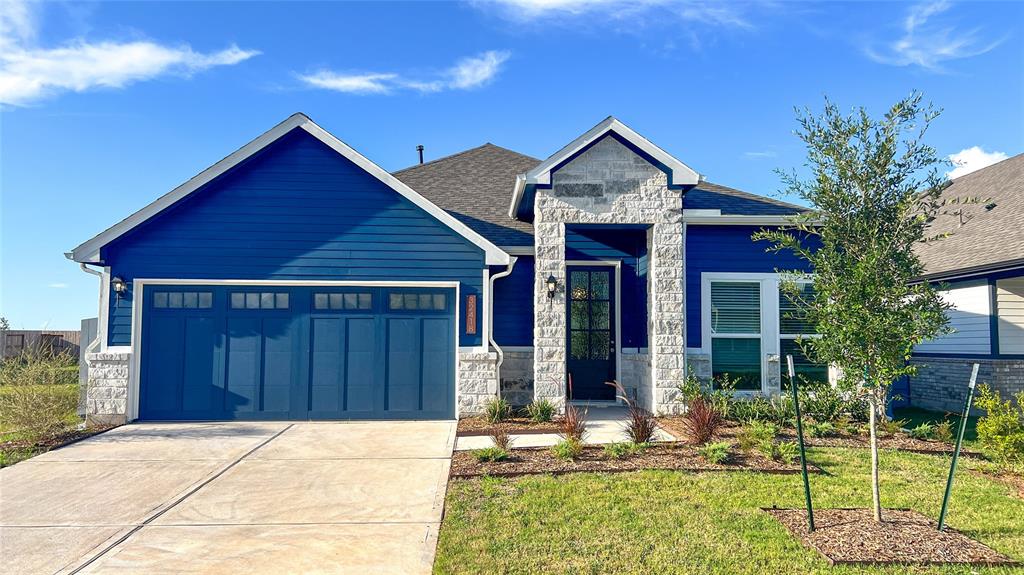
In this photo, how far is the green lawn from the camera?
4.68 meters

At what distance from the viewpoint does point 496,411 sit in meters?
10.5

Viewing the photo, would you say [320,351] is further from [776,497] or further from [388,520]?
[776,497]

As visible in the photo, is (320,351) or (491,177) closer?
(320,351)

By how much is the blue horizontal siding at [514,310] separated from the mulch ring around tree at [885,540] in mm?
6830

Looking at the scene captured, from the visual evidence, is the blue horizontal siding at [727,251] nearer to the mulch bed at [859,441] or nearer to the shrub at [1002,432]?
the mulch bed at [859,441]

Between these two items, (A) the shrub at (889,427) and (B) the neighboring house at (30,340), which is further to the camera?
(B) the neighboring house at (30,340)

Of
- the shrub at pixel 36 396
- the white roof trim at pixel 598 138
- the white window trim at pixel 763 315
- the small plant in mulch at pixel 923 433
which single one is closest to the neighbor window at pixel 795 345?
the white window trim at pixel 763 315

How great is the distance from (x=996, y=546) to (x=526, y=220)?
32.2 ft

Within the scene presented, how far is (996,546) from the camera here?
508cm

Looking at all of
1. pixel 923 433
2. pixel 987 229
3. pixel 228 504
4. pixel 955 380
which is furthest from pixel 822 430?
pixel 987 229

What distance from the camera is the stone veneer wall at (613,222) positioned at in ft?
35.5

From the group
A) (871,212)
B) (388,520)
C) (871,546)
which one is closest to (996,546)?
(871,546)

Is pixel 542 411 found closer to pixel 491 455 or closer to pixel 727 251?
pixel 491 455

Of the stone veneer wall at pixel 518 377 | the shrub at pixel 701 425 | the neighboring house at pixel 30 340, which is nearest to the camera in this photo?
the shrub at pixel 701 425
